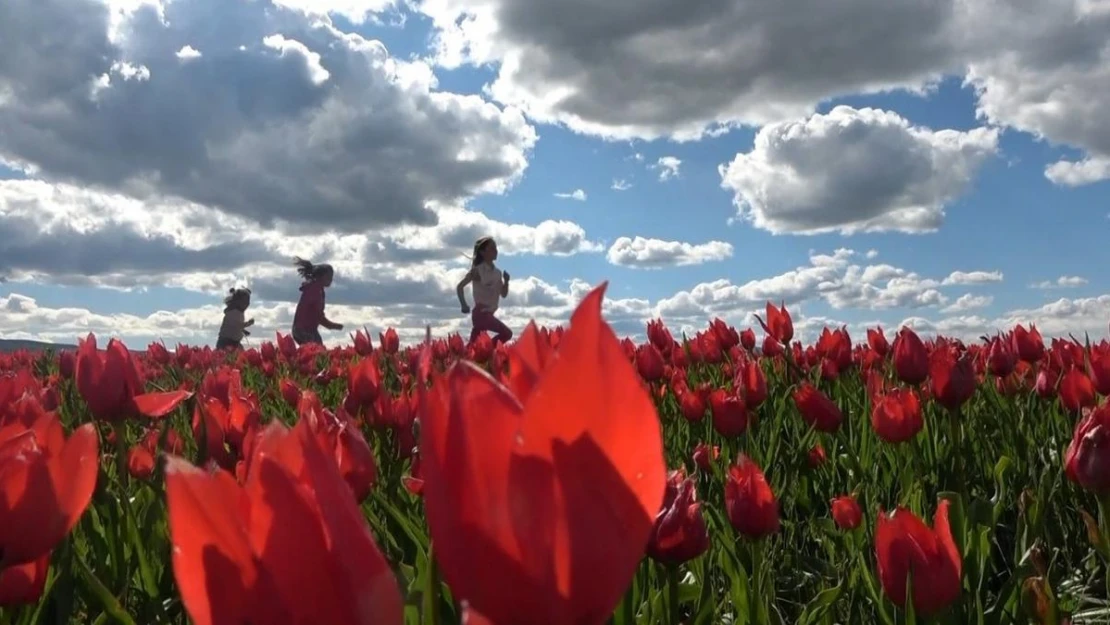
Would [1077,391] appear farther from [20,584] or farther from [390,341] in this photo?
[390,341]

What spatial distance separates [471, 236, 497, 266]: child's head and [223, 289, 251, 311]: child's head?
214 inches

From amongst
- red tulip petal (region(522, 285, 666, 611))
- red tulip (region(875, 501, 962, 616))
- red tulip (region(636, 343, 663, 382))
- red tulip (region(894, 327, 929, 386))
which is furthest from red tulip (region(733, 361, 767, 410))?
red tulip petal (region(522, 285, 666, 611))

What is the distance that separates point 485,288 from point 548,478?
42.3ft

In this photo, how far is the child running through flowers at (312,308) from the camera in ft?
52.0

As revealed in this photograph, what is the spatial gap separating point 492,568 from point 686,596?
1697 mm

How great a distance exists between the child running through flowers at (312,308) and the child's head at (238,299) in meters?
1.46

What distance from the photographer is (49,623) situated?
224cm

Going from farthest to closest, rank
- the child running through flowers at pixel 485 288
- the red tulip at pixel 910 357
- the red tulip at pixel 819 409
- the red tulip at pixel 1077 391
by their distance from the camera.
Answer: the child running through flowers at pixel 485 288 < the red tulip at pixel 910 357 < the red tulip at pixel 1077 391 < the red tulip at pixel 819 409

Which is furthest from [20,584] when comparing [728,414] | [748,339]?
[748,339]

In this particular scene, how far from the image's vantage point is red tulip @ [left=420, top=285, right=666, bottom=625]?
0.63 meters

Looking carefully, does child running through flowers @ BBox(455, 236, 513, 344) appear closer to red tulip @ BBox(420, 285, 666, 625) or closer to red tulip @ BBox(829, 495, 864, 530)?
red tulip @ BBox(829, 495, 864, 530)

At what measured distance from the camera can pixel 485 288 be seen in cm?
1349

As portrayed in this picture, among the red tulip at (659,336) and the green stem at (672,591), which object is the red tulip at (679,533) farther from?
the red tulip at (659,336)

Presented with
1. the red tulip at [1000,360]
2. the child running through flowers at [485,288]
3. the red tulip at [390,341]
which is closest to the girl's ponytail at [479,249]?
the child running through flowers at [485,288]
